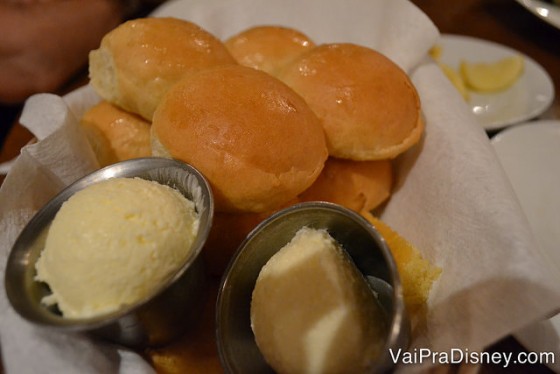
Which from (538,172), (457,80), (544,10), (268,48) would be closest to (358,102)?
(268,48)

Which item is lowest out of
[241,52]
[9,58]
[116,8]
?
[9,58]

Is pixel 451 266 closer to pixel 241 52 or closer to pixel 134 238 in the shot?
pixel 134 238

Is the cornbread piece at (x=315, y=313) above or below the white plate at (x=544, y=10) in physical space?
below

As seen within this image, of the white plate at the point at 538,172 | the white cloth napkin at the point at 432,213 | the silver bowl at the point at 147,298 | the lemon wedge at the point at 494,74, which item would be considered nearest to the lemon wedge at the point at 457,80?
the lemon wedge at the point at 494,74

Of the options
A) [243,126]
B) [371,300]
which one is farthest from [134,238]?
[371,300]

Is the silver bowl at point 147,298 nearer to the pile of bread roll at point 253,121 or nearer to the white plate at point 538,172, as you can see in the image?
the pile of bread roll at point 253,121
